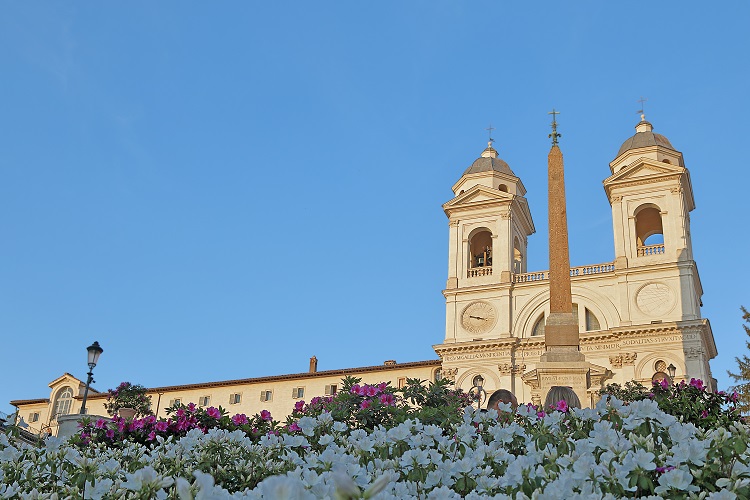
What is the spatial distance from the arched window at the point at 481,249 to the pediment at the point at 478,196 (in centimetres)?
200

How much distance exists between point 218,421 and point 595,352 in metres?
34.1

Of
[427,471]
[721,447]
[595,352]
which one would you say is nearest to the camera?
[721,447]

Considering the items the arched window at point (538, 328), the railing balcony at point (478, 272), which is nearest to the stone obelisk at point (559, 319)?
the arched window at point (538, 328)

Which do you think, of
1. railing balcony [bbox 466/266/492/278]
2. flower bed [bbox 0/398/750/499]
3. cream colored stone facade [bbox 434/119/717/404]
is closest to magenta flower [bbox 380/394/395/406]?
flower bed [bbox 0/398/750/499]

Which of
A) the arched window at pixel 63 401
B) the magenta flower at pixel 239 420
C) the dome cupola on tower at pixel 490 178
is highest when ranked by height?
the dome cupola on tower at pixel 490 178

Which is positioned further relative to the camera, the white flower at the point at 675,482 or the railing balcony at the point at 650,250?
the railing balcony at the point at 650,250

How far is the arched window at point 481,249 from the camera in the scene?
46.9 meters

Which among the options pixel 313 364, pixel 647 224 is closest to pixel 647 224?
pixel 647 224

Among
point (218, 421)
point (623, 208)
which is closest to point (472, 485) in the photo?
point (218, 421)

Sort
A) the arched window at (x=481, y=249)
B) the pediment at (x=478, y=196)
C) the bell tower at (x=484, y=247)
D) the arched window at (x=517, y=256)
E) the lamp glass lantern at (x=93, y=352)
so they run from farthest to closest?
the arched window at (x=517, y=256) → the arched window at (x=481, y=249) → the pediment at (x=478, y=196) → the bell tower at (x=484, y=247) → the lamp glass lantern at (x=93, y=352)

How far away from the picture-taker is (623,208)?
44.1 metres

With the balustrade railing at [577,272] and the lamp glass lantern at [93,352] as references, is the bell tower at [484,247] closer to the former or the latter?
the balustrade railing at [577,272]

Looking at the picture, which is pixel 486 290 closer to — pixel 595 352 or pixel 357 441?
pixel 595 352

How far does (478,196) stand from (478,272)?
4893 mm
